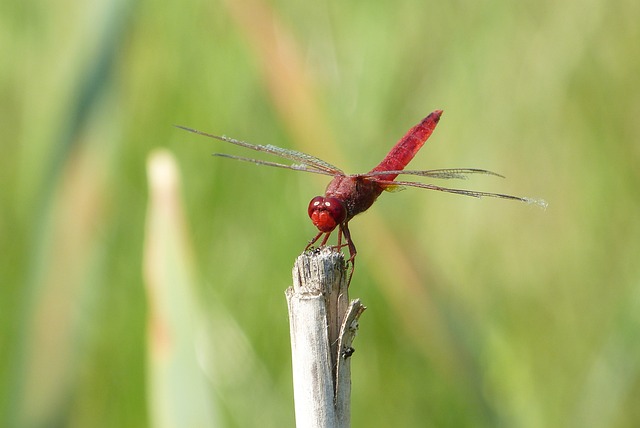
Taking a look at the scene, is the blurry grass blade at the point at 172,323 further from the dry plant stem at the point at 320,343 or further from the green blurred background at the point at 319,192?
the dry plant stem at the point at 320,343

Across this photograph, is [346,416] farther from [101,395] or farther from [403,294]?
[101,395]

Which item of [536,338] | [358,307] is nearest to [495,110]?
[536,338]

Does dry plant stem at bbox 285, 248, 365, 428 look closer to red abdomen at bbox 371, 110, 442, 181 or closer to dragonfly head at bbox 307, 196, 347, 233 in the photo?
dragonfly head at bbox 307, 196, 347, 233

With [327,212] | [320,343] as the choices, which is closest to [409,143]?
[327,212]

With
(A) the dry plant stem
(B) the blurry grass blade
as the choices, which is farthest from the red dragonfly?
(A) the dry plant stem

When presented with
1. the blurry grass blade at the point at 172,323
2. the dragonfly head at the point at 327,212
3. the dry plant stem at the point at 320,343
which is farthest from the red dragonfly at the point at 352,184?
the dry plant stem at the point at 320,343

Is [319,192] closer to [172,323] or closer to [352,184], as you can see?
[352,184]
